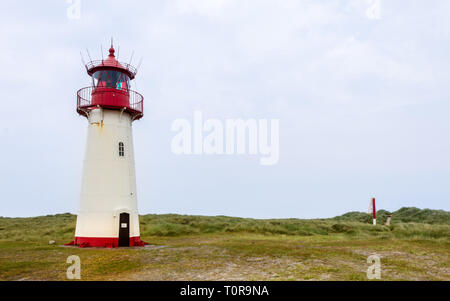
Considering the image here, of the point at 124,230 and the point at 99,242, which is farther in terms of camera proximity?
the point at 124,230

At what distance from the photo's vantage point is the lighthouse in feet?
68.6

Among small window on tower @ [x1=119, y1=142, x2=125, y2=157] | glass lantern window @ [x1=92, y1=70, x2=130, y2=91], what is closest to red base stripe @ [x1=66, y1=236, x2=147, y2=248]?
small window on tower @ [x1=119, y1=142, x2=125, y2=157]

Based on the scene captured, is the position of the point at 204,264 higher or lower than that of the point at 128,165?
lower

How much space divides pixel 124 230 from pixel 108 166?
3946 millimetres

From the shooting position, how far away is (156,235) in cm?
3116

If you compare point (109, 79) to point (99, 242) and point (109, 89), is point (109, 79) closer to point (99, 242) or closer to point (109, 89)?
point (109, 89)

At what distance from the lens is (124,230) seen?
21078 millimetres

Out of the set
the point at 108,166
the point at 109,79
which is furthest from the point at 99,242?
the point at 109,79

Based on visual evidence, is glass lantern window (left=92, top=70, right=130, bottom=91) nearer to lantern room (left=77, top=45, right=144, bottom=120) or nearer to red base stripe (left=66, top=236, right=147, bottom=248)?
lantern room (left=77, top=45, right=144, bottom=120)

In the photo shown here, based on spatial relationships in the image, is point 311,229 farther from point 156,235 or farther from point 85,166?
point 85,166

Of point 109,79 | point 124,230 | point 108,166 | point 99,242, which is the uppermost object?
point 109,79
